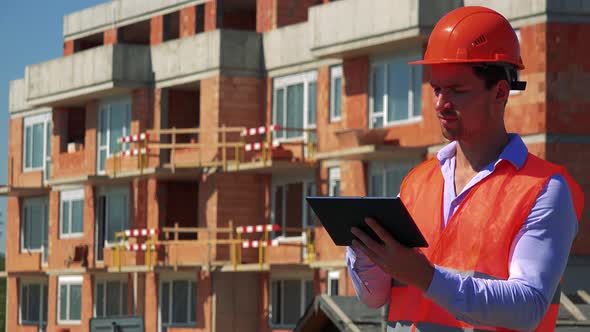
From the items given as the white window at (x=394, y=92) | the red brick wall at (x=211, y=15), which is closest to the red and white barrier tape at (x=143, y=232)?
the red brick wall at (x=211, y=15)

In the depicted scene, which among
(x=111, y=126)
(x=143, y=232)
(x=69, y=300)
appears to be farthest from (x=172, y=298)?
(x=69, y=300)

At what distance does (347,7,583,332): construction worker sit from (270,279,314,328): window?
1647 inches

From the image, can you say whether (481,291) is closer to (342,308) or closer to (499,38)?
(499,38)

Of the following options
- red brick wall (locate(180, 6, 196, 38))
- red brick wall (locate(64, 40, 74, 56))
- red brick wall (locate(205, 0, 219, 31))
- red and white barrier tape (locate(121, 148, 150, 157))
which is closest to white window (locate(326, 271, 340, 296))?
red and white barrier tape (locate(121, 148, 150, 157))

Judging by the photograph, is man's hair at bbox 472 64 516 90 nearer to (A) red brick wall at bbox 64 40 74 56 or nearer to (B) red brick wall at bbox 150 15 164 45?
(B) red brick wall at bbox 150 15 164 45

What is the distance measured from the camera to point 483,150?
502cm

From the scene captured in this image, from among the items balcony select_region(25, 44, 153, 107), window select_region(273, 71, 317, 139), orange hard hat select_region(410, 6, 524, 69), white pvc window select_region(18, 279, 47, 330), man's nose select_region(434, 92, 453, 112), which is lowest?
white pvc window select_region(18, 279, 47, 330)

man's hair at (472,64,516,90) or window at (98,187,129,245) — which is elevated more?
man's hair at (472,64,516,90)

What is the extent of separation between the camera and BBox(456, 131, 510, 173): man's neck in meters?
5.01

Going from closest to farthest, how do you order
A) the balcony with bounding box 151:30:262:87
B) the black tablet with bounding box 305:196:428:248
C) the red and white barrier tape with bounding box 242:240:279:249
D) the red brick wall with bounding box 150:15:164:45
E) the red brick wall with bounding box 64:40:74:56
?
the black tablet with bounding box 305:196:428:248 < the red and white barrier tape with bounding box 242:240:279:249 < the balcony with bounding box 151:30:262:87 < the red brick wall with bounding box 150:15:164:45 < the red brick wall with bounding box 64:40:74:56

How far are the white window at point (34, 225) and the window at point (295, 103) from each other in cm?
1533

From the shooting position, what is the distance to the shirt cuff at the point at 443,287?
4617mm

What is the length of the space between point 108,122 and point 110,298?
5643 mm

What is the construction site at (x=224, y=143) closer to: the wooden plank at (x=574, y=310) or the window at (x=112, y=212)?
the window at (x=112, y=212)
